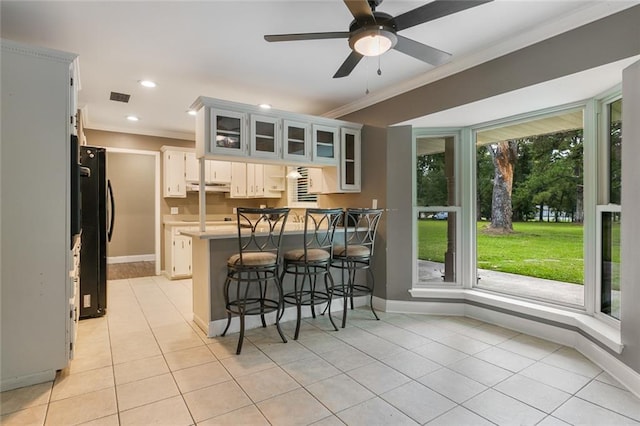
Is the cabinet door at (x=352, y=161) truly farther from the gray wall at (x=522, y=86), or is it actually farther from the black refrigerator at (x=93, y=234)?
the black refrigerator at (x=93, y=234)

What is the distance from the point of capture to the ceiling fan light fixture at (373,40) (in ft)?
6.17

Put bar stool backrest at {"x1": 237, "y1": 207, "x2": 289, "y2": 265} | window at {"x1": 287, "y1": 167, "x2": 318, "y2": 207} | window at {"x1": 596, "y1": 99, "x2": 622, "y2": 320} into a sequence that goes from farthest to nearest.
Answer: window at {"x1": 287, "y1": 167, "x2": 318, "y2": 207}, bar stool backrest at {"x1": 237, "y1": 207, "x2": 289, "y2": 265}, window at {"x1": 596, "y1": 99, "x2": 622, "y2": 320}

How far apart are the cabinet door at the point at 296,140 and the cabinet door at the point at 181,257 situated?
2.67 metres

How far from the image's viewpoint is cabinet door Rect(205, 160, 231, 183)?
226 inches

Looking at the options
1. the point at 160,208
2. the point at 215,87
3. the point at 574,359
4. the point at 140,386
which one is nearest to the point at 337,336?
the point at 140,386

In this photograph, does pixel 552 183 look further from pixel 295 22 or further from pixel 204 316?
pixel 204 316

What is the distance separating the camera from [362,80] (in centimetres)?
343

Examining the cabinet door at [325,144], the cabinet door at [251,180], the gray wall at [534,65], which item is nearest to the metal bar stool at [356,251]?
the cabinet door at [325,144]

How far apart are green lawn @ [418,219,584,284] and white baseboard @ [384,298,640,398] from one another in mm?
526

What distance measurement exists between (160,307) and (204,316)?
1116 millimetres

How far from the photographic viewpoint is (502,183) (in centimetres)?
352

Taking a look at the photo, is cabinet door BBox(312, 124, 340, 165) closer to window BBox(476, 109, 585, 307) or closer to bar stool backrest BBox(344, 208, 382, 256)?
bar stool backrest BBox(344, 208, 382, 256)

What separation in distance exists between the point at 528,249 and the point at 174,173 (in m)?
5.23

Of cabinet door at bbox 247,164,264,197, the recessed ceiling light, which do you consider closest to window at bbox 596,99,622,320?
the recessed ceiling light
